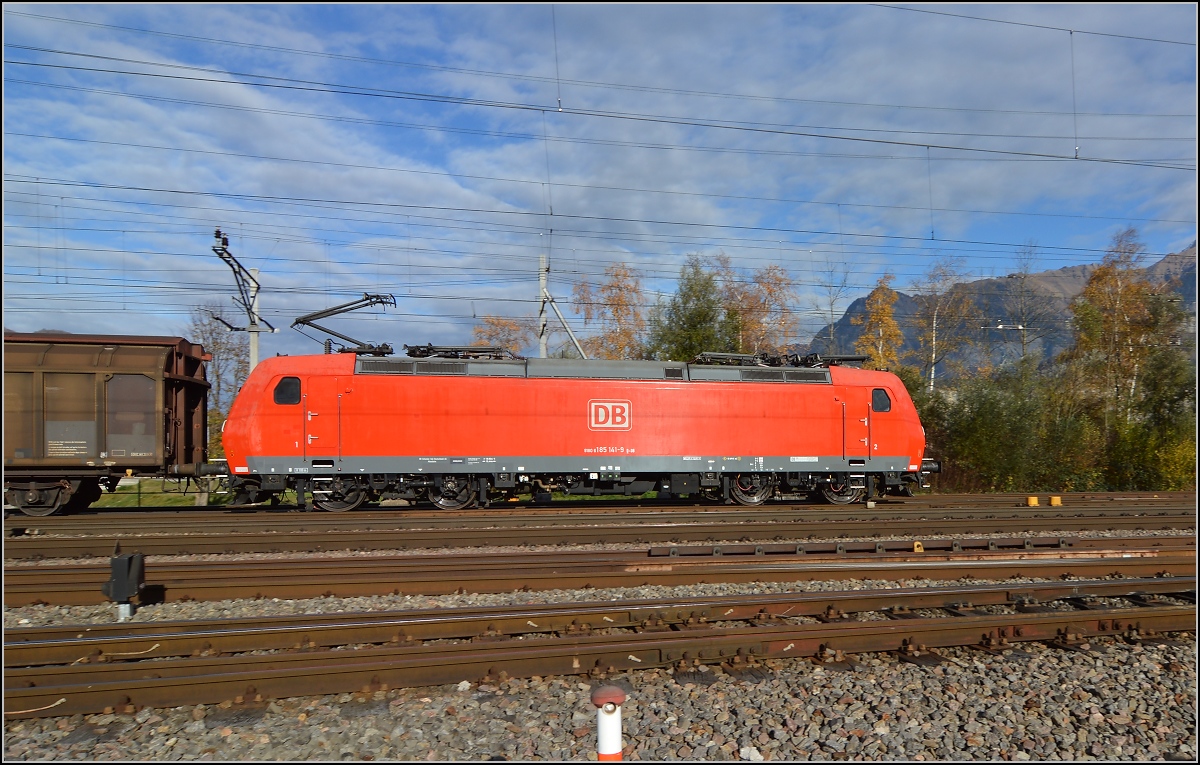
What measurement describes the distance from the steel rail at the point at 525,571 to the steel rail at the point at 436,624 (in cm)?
110

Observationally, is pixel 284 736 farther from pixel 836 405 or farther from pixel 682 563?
pixel 836 405

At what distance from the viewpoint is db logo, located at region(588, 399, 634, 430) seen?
1383cm

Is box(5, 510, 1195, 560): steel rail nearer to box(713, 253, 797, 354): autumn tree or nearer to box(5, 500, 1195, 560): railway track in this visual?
box(5, 500, 1195, 560): railway track

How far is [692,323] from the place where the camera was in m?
24.2

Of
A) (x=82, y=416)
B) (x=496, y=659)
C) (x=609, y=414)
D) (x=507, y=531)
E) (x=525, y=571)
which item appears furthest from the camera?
(x=609, y=414)

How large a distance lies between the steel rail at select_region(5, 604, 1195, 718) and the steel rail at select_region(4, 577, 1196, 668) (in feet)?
0.94

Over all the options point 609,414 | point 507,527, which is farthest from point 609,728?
point 609,414

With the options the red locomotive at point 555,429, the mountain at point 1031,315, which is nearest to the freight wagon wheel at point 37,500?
the red locomotive at point 555,429

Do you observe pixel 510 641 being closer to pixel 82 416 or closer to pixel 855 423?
pixel 855 423

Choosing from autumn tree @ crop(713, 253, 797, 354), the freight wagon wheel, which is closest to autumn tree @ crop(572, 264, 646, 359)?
autumn tree @ crop(713, 253, 797, 354)

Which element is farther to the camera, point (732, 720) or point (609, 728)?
point (732, 720)

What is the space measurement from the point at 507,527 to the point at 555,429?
2858mm

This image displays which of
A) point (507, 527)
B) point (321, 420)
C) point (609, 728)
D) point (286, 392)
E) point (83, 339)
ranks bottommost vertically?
point (507, 527)

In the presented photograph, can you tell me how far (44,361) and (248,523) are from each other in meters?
6.05
